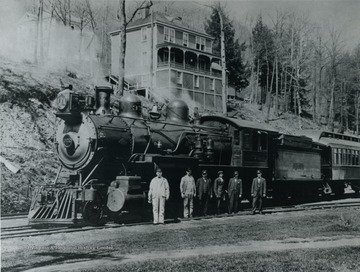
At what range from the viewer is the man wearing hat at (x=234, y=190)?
13641 millimetres

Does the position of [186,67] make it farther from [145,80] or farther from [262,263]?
[262,263]

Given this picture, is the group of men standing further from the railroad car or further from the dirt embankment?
the railroad car

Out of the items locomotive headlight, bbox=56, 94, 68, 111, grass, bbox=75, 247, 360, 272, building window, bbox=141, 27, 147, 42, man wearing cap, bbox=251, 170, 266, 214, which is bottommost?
grass, bbox=75, 247, 360, 272

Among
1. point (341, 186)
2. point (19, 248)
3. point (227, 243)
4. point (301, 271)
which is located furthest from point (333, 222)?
point (341, 186)

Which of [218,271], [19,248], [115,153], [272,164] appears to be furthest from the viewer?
[272,164]

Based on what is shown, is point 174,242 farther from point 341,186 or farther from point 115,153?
point 341,186

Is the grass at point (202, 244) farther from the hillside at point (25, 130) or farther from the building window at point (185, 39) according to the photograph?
the building window at point (185, 39)

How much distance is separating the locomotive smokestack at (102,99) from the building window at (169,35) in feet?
101

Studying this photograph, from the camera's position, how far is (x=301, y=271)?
5.75 m

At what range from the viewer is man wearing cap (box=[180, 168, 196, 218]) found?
12273mm

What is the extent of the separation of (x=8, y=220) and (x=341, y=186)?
1603 centimetres

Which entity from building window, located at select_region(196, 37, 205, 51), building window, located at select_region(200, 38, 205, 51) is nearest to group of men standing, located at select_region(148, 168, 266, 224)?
building window, located at select_region(196, 37, 205, 51)

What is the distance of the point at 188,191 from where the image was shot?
12289 millimetres

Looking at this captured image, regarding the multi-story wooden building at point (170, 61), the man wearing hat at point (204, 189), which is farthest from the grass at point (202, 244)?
the multi-story wooden building at point (170, 61)
